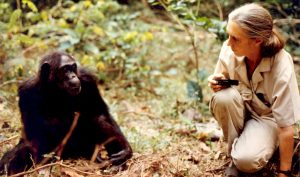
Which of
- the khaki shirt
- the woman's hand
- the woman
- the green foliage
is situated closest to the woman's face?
the woman

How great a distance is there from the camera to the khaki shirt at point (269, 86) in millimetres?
3223

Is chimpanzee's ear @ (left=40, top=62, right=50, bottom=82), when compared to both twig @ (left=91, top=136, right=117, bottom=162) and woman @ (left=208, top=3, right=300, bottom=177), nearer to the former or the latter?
twig @ (left=91, top=136, right=117, bottom=162)

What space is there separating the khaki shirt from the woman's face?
18 cm

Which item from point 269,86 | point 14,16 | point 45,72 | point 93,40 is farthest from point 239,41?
point 93,40

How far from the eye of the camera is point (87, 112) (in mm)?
4254

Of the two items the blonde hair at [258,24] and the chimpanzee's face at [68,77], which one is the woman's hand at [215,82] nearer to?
the blonde hair at [258,24]

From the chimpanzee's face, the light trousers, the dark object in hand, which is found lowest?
the light trousers

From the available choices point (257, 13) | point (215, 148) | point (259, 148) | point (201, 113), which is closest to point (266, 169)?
point (259, 148)

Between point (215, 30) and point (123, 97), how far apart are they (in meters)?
1.73

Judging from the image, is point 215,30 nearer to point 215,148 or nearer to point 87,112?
point 215,148

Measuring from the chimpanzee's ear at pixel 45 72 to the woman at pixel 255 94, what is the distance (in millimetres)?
1495

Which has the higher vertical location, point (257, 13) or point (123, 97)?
point (257, 13)

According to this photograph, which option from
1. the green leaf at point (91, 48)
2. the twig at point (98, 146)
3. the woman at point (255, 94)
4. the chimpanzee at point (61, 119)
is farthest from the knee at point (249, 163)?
the green leaf at point (91, 48)

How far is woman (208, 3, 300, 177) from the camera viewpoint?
3223 millimetres
